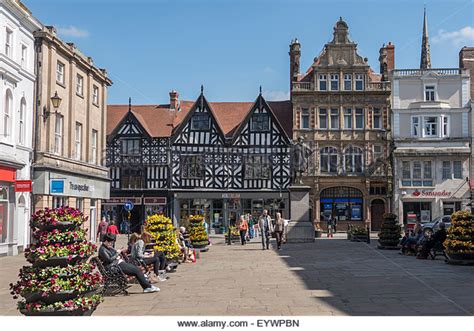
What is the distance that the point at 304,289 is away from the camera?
35.4ft

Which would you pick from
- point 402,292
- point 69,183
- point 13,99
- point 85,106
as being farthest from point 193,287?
point 85,106

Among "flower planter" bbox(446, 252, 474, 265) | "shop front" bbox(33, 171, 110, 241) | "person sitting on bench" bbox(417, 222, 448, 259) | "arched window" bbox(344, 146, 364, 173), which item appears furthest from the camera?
"arched window" bbox(344, 146, 364, 173)

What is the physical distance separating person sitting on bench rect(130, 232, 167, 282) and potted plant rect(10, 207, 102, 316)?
4.78 m

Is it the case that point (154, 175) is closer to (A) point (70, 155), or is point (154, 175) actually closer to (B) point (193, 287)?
(A) point (70, 155)

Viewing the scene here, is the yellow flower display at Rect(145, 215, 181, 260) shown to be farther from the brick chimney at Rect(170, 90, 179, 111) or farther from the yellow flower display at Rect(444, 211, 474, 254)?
the brick chimney at Rect(170, 90, 179, 111)

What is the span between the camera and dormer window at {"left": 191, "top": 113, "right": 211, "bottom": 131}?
4450 cm

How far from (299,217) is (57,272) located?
770 inches

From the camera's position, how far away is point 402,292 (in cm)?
973

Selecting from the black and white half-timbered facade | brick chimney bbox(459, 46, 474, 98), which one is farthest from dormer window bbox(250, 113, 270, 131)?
brick chimney bbox(459, 46, 474, 98)

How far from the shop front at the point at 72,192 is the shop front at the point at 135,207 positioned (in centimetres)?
1176

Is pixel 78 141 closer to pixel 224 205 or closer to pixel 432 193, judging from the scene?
pixel 224 205

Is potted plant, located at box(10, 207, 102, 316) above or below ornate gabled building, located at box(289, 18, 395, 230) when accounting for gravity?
below

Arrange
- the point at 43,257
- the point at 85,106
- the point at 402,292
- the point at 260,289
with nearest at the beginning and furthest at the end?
the point at 43,257
the point at 402,292
the point at 260,289
the point at 85,106

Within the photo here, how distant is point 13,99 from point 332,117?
3132 cm
